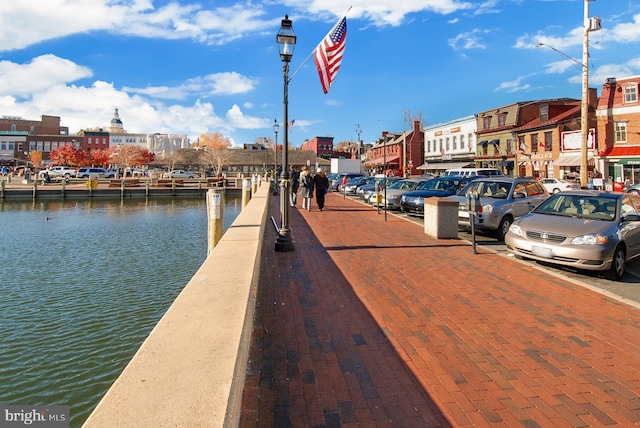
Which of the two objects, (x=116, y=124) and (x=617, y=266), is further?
(x=116, y=124)

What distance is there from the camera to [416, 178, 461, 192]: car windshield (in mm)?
17656

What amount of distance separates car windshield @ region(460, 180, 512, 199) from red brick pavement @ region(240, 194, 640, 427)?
4.66 meters

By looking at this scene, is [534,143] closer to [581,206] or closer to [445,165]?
[445,165]

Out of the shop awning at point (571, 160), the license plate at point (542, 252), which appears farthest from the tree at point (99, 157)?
the license plate at point (542, 252)

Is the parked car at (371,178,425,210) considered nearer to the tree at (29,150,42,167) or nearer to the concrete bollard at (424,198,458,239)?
the concrete bollard at (424,198,458,239)

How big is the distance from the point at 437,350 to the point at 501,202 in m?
8.11

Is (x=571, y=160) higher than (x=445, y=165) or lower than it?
lower

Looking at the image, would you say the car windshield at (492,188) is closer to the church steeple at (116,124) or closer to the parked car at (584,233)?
the parked car at (584,233)

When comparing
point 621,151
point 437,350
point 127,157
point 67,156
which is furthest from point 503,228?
point 67,156

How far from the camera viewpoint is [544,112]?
1555 inches

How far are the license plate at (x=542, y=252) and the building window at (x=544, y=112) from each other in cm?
3744

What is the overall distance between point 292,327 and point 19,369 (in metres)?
3.97

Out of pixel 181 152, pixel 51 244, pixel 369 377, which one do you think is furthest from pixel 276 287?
pixel 181 152

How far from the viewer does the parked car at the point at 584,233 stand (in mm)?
7055
